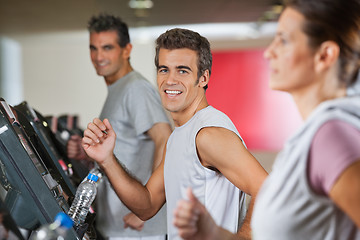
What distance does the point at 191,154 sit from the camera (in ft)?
5.17

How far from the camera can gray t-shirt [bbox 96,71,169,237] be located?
7.93ft

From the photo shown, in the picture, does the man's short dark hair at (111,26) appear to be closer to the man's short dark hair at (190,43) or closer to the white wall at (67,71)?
the man's short dark hair at (190,43)

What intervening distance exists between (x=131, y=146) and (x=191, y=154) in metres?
0.92

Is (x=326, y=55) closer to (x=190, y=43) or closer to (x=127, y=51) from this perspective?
(x=190, y=43)

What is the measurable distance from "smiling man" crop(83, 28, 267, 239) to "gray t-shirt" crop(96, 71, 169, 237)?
1.94ft

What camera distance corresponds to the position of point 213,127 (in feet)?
5.10

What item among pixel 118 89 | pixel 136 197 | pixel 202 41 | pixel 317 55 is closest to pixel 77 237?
pixel 136 197

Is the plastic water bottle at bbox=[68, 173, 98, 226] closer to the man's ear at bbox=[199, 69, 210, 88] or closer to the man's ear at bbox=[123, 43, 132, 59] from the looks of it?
the man's ear at bbox=[199, 69, 210, 88]

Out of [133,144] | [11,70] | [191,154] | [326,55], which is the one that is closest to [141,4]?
[11,70]

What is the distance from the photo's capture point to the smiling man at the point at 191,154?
1.51 metres

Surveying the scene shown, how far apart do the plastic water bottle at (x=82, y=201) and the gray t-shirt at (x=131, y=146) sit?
1.34ft

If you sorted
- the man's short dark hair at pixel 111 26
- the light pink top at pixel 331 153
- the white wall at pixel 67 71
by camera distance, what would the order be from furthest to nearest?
Result: 1. the white wall at pixel 67 71
2. the man's short dark hair at pixel 111 26
3. the light pink top at pixel 331 153

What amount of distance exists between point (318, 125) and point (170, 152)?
0.81 metres

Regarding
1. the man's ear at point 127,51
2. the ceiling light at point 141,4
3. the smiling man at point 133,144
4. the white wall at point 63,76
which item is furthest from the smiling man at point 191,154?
the white wall at point 63,76
